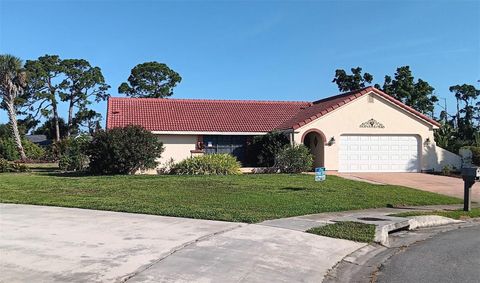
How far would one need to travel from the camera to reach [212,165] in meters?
25.5

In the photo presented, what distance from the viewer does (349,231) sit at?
10383 mm

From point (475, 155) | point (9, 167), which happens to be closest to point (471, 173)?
point (475, 155)

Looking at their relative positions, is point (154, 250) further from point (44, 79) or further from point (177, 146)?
point (44, 79)

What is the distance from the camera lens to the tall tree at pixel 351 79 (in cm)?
4975

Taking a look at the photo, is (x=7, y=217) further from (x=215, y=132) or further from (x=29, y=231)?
(x=215, y=132)

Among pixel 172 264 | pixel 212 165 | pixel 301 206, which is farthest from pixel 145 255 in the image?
pixel 212 165

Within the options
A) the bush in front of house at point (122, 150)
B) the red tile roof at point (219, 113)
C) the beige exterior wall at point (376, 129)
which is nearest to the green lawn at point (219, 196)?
the bush in front of house at point (122, 150)

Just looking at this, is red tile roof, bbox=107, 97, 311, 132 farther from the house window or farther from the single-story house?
the house window

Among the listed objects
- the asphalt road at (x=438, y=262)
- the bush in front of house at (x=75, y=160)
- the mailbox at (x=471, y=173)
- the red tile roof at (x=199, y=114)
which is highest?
the red tile roof at (x=199, y=114)

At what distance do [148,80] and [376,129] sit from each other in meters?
48.0

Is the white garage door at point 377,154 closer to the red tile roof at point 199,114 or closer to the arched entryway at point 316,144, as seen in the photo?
the arched entryway at point 316,144

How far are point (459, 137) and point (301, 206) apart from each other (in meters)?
28.2

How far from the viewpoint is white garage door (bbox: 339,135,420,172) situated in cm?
2766

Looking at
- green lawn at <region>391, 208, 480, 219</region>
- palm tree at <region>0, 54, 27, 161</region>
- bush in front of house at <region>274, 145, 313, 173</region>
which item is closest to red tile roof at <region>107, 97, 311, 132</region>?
bush in front of house at <region>274, 145, 313, 173</region>
